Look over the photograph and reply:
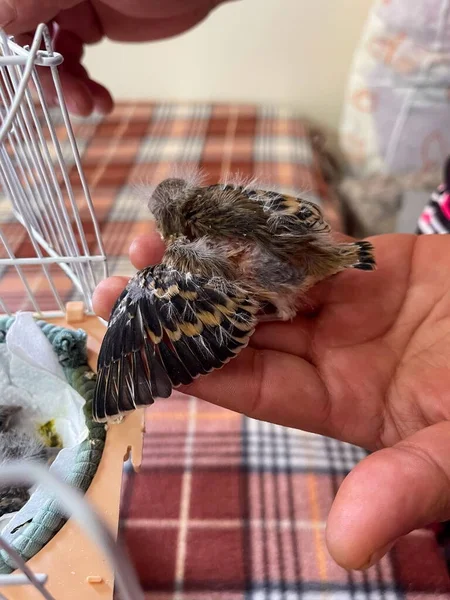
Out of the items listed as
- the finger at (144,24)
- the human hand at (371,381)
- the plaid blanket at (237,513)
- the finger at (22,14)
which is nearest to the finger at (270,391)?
the human hand at (371,381)

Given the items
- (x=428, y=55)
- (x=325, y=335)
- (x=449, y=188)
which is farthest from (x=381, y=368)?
(x=428, y=55)

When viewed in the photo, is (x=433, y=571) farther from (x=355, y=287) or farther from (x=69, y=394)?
(x=69, y=394)

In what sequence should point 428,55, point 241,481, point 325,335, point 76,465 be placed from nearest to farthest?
point 76,465 → point 325,335 → point 241,481 → point 428,55

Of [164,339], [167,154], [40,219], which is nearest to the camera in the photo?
[164,339]

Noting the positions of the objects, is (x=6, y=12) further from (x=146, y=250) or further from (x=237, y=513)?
(x=237, y=513)

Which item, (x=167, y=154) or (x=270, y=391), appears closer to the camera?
(x=270, y=391)

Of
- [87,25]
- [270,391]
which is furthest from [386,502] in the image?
[87,25]

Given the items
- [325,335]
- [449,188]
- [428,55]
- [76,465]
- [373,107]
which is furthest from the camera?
[373,107]
